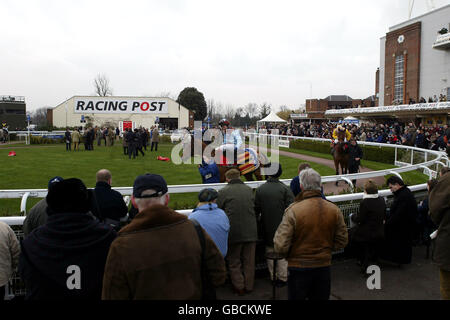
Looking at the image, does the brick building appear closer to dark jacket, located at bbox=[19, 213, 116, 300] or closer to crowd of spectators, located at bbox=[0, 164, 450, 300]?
crowd of spectators, located at bbox=[0, 164, 450, 300]

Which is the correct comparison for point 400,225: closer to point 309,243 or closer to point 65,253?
point 309,243

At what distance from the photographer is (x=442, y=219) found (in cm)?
350

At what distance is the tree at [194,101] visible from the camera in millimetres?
63281

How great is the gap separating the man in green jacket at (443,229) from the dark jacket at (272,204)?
173 cm

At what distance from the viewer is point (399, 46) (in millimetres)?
38750

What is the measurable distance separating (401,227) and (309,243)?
9.29 ft

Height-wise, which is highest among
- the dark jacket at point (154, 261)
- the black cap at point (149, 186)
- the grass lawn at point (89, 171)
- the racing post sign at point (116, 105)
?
the racing post sign at point (116, 105)

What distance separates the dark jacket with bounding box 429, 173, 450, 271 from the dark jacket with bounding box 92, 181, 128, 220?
3.28 m

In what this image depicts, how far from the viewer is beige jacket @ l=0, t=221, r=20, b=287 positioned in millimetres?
2973

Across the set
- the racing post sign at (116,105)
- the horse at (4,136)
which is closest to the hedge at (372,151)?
the horse at (4,136)

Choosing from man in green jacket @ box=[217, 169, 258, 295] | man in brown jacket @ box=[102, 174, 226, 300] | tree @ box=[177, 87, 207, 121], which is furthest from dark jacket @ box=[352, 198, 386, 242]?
tree @ box=[177, 87, 207, 121]

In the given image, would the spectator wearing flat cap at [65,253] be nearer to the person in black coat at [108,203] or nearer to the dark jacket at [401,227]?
the person in black coat at [108,203]
